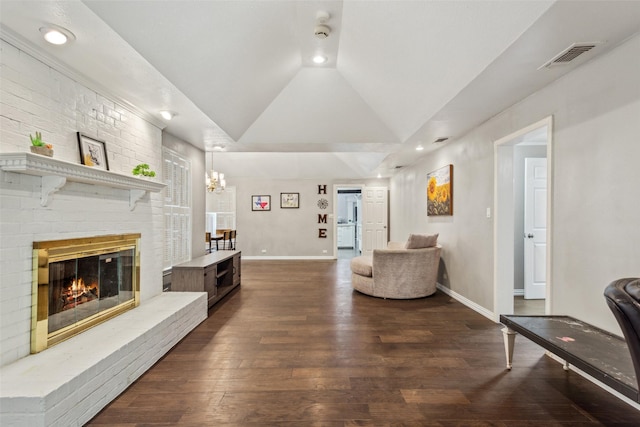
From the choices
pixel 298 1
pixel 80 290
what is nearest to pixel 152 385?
pixel 80 290

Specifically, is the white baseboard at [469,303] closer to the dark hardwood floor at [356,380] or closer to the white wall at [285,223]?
the dark hardwood floor at [356,380]

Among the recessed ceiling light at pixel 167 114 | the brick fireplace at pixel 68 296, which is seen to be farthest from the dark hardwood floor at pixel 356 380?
the recessed ceiling light at pixel 167 114

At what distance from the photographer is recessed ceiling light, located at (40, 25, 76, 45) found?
1852 mm

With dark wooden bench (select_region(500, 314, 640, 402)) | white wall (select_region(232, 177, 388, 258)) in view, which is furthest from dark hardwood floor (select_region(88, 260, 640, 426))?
white wall (select_region(232, 177, 388, 258))

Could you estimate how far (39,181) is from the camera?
206cm

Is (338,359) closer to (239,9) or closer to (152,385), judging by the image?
(152,385)

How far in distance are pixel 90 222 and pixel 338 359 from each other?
7.61 feet

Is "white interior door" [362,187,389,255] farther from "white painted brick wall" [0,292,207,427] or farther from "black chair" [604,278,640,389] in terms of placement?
"black chair" [604,278,640,389]

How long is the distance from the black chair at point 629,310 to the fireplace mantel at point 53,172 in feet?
9.30

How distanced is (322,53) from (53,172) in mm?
Answer: 2610

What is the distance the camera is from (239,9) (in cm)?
227

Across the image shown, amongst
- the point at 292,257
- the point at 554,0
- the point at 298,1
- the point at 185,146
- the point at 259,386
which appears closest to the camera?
the point at 554,0

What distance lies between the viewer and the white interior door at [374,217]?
347 inches

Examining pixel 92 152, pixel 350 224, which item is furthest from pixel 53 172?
pixel 350 224
